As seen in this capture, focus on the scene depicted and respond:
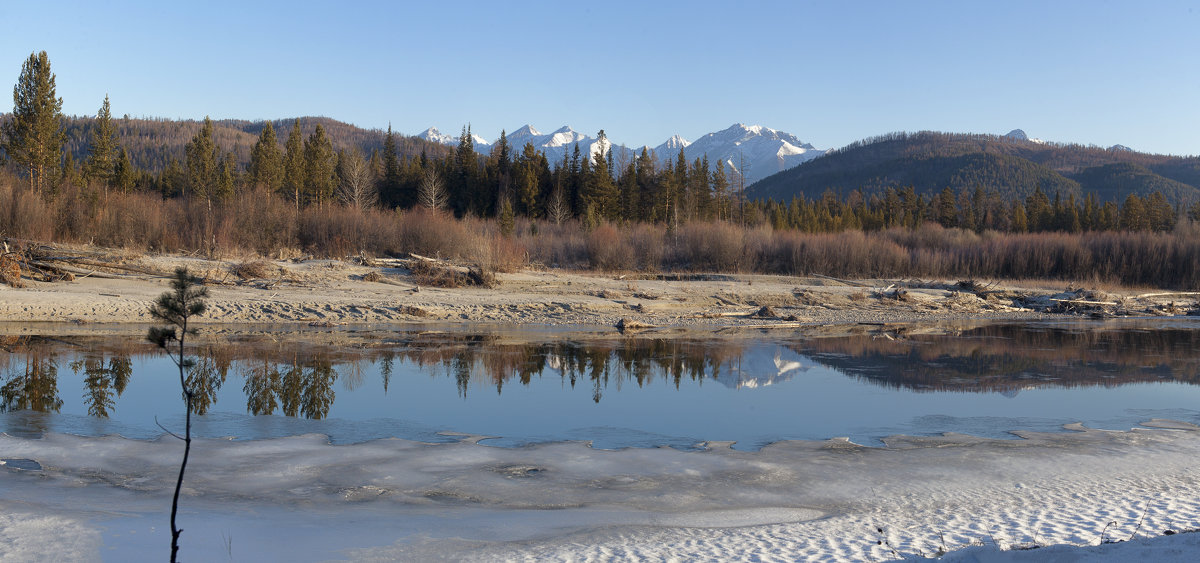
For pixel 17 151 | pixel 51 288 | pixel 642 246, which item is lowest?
pixel 51 288

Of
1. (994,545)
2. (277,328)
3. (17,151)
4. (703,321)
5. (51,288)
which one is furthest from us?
(17,151)

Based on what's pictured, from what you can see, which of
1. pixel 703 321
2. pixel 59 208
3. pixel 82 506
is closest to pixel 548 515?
pixel 82 506

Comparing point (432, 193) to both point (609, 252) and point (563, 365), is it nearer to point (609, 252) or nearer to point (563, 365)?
point (609, 252)

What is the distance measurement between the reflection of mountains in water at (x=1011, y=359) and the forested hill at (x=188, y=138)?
380 feet

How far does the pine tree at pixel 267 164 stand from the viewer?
48.8 meters

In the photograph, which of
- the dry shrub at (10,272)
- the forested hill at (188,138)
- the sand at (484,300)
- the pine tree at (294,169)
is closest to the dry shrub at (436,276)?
the sand at (484,300)

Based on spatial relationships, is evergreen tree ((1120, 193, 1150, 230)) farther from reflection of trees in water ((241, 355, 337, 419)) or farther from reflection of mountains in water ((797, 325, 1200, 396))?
reflection of trees in water ((241, 355, 337, 419))

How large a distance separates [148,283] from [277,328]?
5.61 m

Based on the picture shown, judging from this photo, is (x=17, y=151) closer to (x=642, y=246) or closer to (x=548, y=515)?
(x=642, y=246)

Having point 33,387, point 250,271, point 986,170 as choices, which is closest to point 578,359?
point 33,387

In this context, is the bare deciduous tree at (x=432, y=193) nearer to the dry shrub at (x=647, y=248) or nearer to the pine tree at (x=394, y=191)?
the pine tree at (x=394, y=191)

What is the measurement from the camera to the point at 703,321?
21.5 meters

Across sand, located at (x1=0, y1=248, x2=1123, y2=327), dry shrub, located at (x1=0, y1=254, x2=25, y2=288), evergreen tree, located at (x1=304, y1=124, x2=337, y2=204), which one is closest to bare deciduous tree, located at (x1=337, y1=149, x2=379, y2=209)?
evergreen tree, located at (x1=304, y1=124, x2=337, y2=204)

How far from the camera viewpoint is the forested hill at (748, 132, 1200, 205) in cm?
14575
